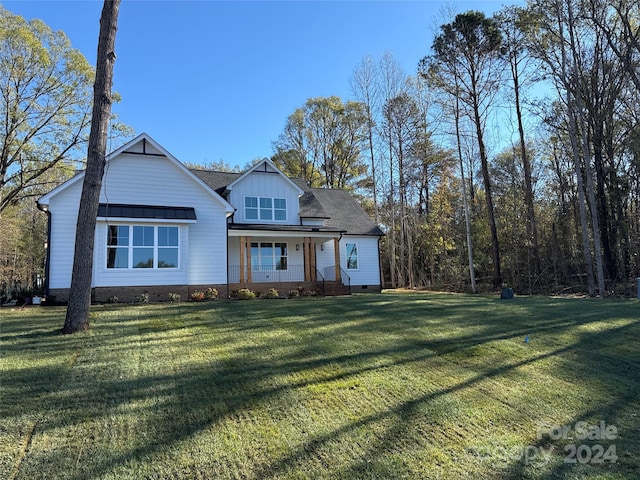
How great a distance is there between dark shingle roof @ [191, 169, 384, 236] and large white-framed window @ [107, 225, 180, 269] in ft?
17.2

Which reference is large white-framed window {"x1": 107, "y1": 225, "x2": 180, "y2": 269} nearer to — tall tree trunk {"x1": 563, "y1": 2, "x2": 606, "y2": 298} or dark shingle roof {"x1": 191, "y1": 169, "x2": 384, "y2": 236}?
dark shingle roof {"x1": 191, "y1": 169, "x2": 384, "y2": 236}

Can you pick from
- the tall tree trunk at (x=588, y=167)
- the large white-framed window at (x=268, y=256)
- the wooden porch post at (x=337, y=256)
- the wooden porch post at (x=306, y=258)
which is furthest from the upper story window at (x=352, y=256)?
the tall tree trunk at (x=588, y=167)

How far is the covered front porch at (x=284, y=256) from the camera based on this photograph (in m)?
17.1

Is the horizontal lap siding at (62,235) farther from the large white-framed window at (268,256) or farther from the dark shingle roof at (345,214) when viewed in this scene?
the dark shingle roof at (345,214)

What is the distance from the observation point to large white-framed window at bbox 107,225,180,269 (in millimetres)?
13547

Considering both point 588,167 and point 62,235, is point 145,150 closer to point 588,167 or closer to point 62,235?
point 62,235

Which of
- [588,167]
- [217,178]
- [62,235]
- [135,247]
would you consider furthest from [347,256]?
[62,235]

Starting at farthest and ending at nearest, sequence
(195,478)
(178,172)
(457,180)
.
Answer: (457,180)
(178,172)
(195,478)

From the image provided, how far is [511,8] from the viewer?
21.5 meters

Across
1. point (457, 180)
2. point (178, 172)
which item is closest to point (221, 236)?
point (178, 172)

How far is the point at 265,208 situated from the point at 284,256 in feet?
8.13

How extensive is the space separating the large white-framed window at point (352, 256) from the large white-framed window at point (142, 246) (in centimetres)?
919

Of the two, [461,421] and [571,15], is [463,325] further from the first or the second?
[571,15]

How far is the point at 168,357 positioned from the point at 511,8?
81.0 ft
